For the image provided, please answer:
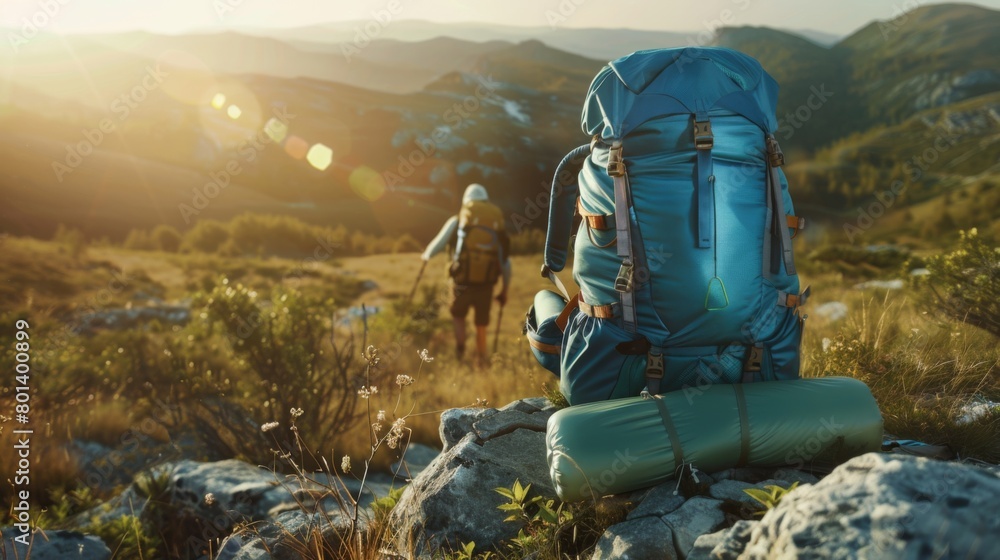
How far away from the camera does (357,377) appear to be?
6711 mm

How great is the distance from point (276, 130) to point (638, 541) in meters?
61.5

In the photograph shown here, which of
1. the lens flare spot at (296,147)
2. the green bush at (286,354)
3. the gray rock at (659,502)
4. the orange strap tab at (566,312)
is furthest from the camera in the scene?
the lens flare spot at (296,147)

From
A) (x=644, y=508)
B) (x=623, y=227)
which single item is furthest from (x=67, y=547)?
(x=623, y=227)

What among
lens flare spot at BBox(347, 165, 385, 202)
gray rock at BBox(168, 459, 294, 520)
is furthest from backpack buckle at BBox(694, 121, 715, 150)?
lens flare spot at BBox(347, 165, 385, 202)

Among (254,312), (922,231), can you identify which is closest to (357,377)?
(254,312)

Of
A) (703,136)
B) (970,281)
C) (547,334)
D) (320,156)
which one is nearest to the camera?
(703,136)

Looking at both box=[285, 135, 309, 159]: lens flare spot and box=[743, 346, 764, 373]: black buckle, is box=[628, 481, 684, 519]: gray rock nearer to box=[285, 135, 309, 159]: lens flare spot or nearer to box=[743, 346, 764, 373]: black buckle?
box=[743, 346, 764, 373]: black buckle

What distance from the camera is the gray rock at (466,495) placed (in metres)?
2.81

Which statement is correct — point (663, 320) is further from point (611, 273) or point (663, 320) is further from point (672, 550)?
point (672, 550)

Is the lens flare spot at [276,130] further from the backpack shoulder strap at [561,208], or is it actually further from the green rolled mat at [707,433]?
the green rolled mat at [707,433]

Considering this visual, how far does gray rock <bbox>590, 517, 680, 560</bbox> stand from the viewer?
2.20 metres

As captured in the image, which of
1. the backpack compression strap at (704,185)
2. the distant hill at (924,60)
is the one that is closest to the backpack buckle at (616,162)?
the backpack compression strap at (704,185)

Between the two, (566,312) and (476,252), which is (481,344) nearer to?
(476,252)

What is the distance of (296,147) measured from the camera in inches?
2264
